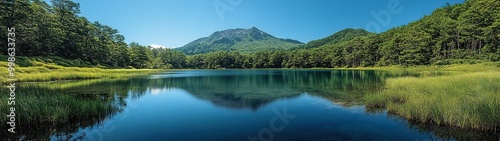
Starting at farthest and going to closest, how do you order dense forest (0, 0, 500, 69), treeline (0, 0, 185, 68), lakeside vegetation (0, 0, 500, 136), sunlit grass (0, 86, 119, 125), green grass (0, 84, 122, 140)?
dense forest (0, 0, 500, 69)
treeline (0, 0, 185, 68)
lakeside vegetation (0, 0, 500, 136)
sunlit grass (0, 86, 119, 125)
green grass (0, 84, 122, 140)

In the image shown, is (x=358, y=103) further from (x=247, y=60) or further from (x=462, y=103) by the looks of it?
(x=247, y=60)

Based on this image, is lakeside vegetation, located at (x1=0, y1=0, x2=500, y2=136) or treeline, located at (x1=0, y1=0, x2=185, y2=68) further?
treeline, located at (x1=0, y1=0, x2=185, y2=68)

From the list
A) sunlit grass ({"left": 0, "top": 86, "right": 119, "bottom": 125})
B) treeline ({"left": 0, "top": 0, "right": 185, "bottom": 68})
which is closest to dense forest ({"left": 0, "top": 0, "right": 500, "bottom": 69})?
treeline ({"left": 0, "top": 0, "right": 185, "bottom": 68})

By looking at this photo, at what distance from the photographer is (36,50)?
56844mm

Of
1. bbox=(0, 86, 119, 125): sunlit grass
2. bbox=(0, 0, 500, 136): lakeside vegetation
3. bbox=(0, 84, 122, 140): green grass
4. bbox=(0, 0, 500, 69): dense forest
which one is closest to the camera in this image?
bbox=(0, 84, 122, 140): green grass

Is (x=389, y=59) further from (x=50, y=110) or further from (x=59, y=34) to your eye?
(x=59, y=34)

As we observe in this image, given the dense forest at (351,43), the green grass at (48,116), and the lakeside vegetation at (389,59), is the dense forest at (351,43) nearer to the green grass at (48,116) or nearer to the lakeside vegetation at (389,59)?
the lakeside vegetation at (389,59)

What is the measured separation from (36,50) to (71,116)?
61.1 metres

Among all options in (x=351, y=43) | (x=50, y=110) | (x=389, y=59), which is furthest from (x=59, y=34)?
(x=351, y=43)

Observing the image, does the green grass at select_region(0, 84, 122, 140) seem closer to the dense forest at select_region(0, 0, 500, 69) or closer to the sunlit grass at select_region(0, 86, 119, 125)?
the sunlit grass at select_region(0, 86, 119, 125)

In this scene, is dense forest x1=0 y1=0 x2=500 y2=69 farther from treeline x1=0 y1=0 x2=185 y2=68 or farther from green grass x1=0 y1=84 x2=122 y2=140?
green grass x1=0 y1=84 x2=122 y2=140

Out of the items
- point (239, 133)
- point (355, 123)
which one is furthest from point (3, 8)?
point (355, 123)

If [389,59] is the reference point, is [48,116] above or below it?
below

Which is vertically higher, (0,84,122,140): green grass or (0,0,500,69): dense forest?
(0,0,500,69): dense forest
